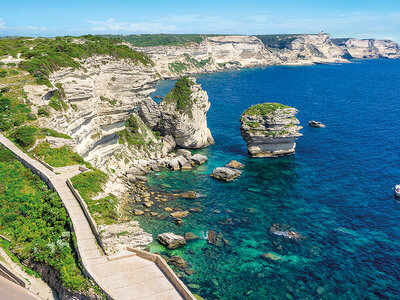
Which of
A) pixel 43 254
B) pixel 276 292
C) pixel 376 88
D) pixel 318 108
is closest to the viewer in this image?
pixel 43 254

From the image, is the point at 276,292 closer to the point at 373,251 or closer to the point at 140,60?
the point at 373,251

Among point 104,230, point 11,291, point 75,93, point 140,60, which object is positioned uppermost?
point 140,60

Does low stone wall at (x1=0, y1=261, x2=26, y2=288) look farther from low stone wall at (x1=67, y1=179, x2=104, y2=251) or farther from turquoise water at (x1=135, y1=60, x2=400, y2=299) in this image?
turquoise water at (x1=135, y1=60, x2=400, y2=299)

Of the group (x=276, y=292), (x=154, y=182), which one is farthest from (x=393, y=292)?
(x=154, y=182)

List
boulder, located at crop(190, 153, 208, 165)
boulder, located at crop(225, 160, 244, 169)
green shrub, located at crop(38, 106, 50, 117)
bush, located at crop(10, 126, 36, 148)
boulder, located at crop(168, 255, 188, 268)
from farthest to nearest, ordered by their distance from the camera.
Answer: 1. boulder, located at crop(190, 153, 208, 165)
2. boulder, located at crop(225, 160, 244, 169)
3. green shrub, located at crop(38, 106, 50, 117)
4. bush, located at crop(10, 126, 36, 148)
5. boulder, located at crop(168, 255, 188, 268)

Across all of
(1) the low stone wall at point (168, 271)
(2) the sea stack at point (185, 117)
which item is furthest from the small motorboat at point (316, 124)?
(1) the low stone wall at point (168, 271)

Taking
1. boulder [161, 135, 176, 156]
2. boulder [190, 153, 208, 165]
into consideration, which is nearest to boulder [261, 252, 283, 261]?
boulder [190, 153, 208, 165]

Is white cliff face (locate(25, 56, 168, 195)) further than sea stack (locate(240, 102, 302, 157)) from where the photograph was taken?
No
